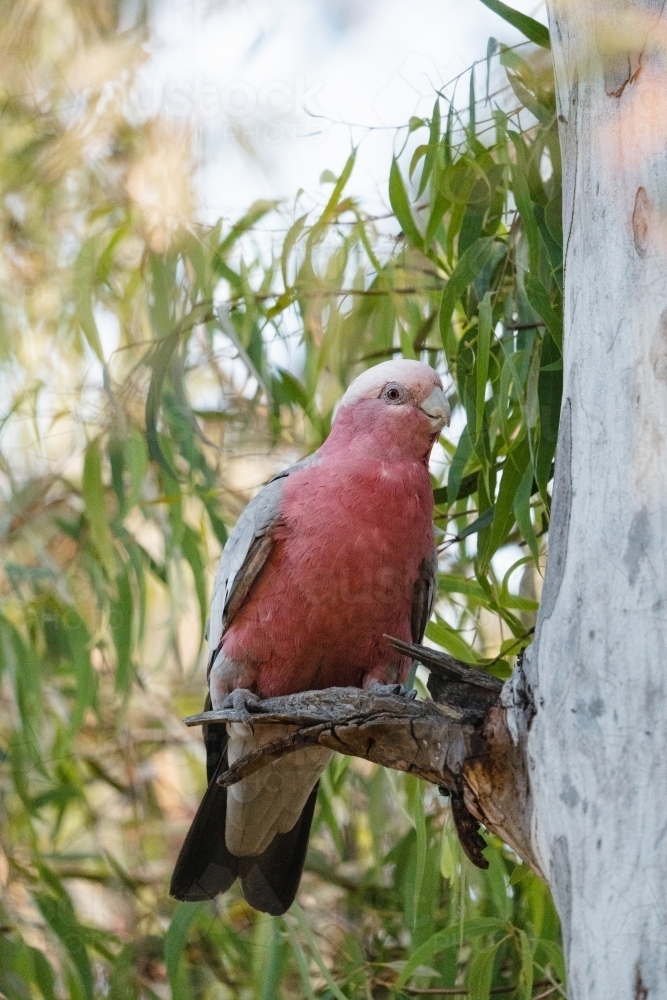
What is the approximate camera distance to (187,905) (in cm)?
241

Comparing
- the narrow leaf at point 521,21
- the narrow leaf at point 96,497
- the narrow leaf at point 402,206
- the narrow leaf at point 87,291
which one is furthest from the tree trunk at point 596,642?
the narrow leaf at point 87,291

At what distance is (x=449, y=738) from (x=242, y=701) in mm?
718

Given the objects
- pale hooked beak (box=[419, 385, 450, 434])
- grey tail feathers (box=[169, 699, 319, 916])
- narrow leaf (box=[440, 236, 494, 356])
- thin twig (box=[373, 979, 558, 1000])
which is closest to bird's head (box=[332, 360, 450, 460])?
pale hooked beak (box=[419, 385, 450, 434])

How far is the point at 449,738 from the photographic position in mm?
1433

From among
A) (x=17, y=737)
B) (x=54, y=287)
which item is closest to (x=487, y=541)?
(x=17, y=737)

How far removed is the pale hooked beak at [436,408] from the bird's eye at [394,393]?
0.13ft

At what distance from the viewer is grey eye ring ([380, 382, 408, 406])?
2119 millimetres

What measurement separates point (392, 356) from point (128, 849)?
1.87m

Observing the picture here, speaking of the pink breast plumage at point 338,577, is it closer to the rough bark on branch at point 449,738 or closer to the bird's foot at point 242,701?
the bird's foot at point 242,701

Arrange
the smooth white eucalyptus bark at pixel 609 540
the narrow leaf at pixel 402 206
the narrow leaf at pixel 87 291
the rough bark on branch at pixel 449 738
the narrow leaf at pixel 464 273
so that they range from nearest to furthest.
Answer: the smooth white eucalyptus bark at pixel 609 540
the rough bark on branch at pixel 449 738
the narrow leaf at pixel 464 273
the narrow leaf at pixel 402 206
the narrow leaf at pixel 87 291

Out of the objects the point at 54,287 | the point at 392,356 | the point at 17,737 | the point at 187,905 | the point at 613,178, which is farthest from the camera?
the point at 54,287

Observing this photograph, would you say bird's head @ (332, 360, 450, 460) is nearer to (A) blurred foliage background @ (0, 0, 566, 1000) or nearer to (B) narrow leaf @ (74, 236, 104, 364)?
(A) blurred foliage background @ (0, 0, 566, 1000)

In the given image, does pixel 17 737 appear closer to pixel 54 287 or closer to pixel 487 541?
pixel 54 287

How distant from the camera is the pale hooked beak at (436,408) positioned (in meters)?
2.10
